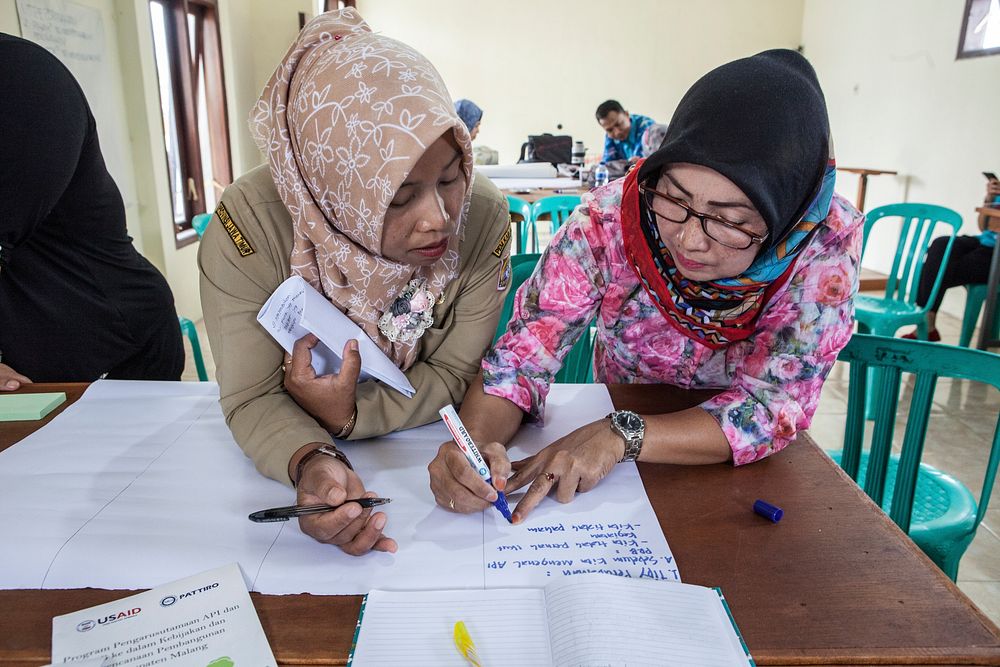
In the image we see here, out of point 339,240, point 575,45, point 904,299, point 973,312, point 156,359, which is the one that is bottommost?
point 973,312

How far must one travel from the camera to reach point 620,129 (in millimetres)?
5320

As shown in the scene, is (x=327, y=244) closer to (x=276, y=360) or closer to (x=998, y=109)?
(x=276, y=360)

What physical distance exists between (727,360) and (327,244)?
0.71 m

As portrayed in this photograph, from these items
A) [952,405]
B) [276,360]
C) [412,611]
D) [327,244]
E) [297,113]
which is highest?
[297,113]

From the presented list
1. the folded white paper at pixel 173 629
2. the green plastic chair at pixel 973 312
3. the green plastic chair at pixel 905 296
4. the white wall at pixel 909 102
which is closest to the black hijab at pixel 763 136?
the folded white paper at pixel 173 629

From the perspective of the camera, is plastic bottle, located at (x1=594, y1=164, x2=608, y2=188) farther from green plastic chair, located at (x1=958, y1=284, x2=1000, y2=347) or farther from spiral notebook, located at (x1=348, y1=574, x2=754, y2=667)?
spiral notebook, located at (x1=348, y1=574, x2=754, y2=667)

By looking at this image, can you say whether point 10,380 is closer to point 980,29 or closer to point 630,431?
point 630,431

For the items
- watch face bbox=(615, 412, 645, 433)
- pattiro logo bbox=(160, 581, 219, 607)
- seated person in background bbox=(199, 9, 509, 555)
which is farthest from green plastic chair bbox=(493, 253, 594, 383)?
pattiro logo bbox=(160, 581, 219, 607)

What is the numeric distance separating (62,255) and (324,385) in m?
0.79

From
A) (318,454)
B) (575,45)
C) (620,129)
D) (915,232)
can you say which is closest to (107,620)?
(318,454)

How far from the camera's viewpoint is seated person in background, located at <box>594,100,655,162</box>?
5188mm

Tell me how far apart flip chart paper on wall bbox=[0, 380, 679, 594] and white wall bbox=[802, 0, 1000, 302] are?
4.93m

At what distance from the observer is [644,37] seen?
24.8 ft

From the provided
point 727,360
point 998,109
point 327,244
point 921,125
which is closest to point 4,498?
point 327,244
